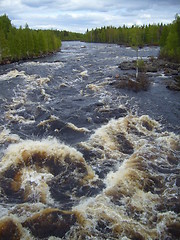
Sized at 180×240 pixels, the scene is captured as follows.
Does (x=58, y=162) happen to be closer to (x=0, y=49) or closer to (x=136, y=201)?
(x=136, y=201)

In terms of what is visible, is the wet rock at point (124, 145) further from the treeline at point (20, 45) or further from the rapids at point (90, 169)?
the treeline at point (20, 45)

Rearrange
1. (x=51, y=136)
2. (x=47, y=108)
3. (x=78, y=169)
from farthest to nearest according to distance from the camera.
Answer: (x=47, y=108) < (x=51, y=136) < (x=78, y=169)

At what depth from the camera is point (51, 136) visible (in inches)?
784

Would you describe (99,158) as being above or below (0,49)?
below

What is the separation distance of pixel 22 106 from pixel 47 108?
3.25 m

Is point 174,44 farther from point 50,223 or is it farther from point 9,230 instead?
point 9,230

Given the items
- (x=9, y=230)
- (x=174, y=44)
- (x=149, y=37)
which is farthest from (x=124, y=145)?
(x=149, y=37)

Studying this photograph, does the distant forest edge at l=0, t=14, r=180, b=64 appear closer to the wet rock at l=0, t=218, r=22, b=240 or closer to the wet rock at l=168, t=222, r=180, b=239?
the wet rock at l=168, t=222, r=180, b=239

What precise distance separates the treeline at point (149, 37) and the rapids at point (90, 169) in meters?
22.0

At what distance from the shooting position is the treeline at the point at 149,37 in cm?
4769

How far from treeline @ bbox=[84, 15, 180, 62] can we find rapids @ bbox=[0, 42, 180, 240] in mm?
22017

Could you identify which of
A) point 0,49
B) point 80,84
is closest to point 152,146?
point 80,84

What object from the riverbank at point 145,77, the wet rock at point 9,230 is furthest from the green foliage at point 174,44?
the wet rock at point 9,230

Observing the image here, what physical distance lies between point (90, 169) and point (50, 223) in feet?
16.3
